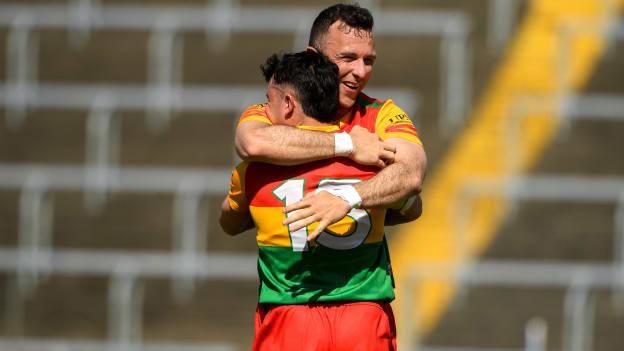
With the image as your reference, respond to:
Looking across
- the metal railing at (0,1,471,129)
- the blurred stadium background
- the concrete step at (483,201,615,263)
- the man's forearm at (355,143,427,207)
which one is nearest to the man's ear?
the man's forearm at (355,143,427,207)

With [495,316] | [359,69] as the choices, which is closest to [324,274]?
[359,69]

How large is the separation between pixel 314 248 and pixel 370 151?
1.16 ft

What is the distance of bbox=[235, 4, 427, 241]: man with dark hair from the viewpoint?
361 centimetres

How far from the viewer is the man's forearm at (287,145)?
147 inches

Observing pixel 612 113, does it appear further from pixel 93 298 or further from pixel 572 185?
pixel 93 298

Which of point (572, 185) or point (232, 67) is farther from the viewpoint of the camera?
point (232, 67)

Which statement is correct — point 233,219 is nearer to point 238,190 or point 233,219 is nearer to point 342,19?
point 238,190

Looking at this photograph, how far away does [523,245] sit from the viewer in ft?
32.6

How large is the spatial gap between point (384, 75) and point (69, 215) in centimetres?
302

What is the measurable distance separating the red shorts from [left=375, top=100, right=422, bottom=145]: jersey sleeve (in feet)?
1.74

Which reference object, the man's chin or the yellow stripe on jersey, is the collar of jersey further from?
the yellow stripe on jersey

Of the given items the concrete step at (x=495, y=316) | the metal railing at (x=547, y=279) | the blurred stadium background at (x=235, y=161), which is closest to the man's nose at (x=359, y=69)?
the blurred stadium background at (x=235, y=161)

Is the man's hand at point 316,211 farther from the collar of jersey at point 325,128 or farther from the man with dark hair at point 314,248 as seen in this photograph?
the collar of jersey at point 325,128

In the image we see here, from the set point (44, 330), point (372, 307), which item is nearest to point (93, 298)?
point (44, 330)
